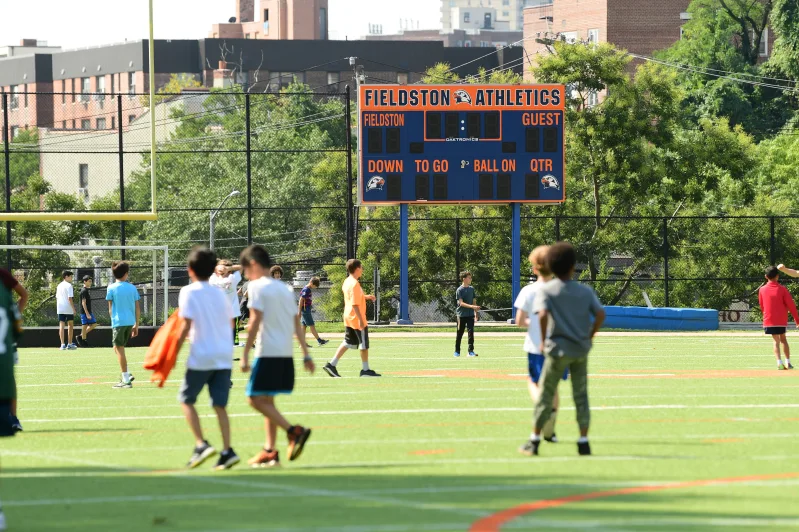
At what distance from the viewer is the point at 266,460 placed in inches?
440

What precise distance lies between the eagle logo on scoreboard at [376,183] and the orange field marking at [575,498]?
29.3 meters

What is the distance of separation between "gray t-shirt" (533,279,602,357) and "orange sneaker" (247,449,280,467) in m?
2.33

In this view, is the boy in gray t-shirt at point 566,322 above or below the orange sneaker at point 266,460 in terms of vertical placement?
above

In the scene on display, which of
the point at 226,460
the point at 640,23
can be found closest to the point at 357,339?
the point at 226,460

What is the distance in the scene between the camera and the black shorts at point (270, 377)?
11.0m

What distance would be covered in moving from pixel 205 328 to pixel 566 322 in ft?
9.41

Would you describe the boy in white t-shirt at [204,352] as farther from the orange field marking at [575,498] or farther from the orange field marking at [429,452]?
the orange field marking at [575,498]

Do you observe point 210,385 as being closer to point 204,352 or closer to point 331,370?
point 204,352

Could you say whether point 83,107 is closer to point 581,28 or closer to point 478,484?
point 581,28

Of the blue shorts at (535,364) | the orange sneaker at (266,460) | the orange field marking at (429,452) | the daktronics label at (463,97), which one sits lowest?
the orange field marking at (429,452)

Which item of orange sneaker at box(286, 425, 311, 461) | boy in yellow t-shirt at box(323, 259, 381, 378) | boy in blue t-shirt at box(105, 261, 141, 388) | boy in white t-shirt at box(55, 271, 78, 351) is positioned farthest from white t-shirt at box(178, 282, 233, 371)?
boy in white t-shirt at box(55, 271, 78, 351)

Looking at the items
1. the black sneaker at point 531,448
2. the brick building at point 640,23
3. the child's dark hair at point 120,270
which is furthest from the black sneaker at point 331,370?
the brick building at point 640,23

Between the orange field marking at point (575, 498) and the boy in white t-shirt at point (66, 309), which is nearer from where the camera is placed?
the orange field marking at point (575, 498)

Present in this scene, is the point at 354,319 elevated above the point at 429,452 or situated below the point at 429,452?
above
